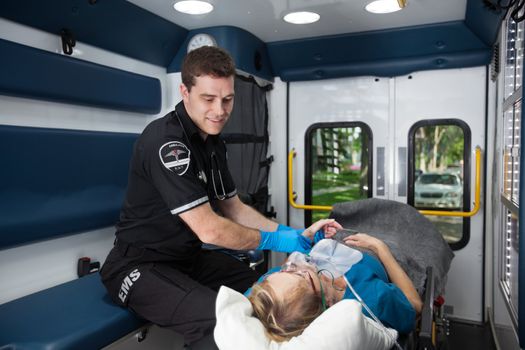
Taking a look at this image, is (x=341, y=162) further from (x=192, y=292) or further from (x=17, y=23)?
(x=17, y=23)

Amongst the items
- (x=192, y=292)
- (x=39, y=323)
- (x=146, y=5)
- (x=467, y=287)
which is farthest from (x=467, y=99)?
(x=39, y=323)

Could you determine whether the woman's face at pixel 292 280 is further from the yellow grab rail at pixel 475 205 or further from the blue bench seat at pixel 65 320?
the yellow grab rail at pixel 475 205

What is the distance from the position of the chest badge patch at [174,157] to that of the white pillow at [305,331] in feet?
2.84

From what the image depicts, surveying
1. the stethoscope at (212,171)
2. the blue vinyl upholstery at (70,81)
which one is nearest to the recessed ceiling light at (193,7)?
the blue vinyl upholstery at (70,81)

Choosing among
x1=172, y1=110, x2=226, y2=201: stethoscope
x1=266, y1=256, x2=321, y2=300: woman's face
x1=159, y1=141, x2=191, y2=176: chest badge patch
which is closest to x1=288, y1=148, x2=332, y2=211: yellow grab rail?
x1=172, y1=110, x2=226, y2=201: stethoscope

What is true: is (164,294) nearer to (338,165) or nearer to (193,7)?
(193,7)

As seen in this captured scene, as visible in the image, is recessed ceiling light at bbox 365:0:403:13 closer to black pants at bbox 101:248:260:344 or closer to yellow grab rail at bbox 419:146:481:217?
yellow grab rail at bbox 419:146:481:217

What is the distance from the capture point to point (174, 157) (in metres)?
2.06

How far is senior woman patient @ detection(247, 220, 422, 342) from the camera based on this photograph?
4.44 ft

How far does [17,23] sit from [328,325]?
2.47 m

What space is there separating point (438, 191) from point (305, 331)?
10.7 feet

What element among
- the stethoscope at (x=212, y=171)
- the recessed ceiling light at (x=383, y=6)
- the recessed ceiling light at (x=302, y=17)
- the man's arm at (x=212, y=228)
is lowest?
the man's arm at (x=212, y=228)

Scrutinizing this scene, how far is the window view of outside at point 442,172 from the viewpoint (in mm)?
4023

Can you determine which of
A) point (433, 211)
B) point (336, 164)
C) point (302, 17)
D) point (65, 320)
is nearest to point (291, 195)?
point (336, 164)
